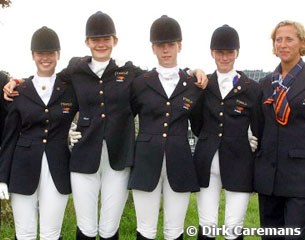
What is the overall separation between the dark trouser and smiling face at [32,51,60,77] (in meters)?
2.44

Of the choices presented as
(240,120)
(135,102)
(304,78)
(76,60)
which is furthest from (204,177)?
(76,60)

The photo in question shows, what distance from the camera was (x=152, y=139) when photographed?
205 inches

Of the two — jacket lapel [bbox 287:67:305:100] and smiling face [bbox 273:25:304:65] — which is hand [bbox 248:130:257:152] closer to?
jacket lapel [bbox 287:67:305:100]

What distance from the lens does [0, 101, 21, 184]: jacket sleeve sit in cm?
522

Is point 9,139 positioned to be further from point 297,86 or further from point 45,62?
point 297,86

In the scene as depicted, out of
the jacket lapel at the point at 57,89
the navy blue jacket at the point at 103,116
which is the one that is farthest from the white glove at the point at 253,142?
the jacket lapel at the point at 57,89

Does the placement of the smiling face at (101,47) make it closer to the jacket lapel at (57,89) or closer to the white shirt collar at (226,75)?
the jacket lapel at (57,89)

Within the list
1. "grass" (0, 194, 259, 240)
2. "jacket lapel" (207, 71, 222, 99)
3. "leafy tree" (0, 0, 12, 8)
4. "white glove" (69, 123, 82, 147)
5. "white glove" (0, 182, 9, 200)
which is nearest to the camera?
"white glove" (0, 182, 9, 200)

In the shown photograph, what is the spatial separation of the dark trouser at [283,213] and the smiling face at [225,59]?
1318mm

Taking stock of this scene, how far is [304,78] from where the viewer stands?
16.8ft

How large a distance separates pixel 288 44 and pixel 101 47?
1.81 m

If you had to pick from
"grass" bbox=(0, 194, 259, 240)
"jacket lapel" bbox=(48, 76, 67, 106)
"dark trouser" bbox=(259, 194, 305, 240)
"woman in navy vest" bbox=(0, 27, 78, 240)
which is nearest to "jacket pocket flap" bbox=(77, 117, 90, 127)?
"woman in navy vest" bbox=(0, 27, 78, 240)

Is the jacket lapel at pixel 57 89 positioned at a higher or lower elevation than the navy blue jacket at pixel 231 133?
higher

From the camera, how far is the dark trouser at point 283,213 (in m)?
5.04
